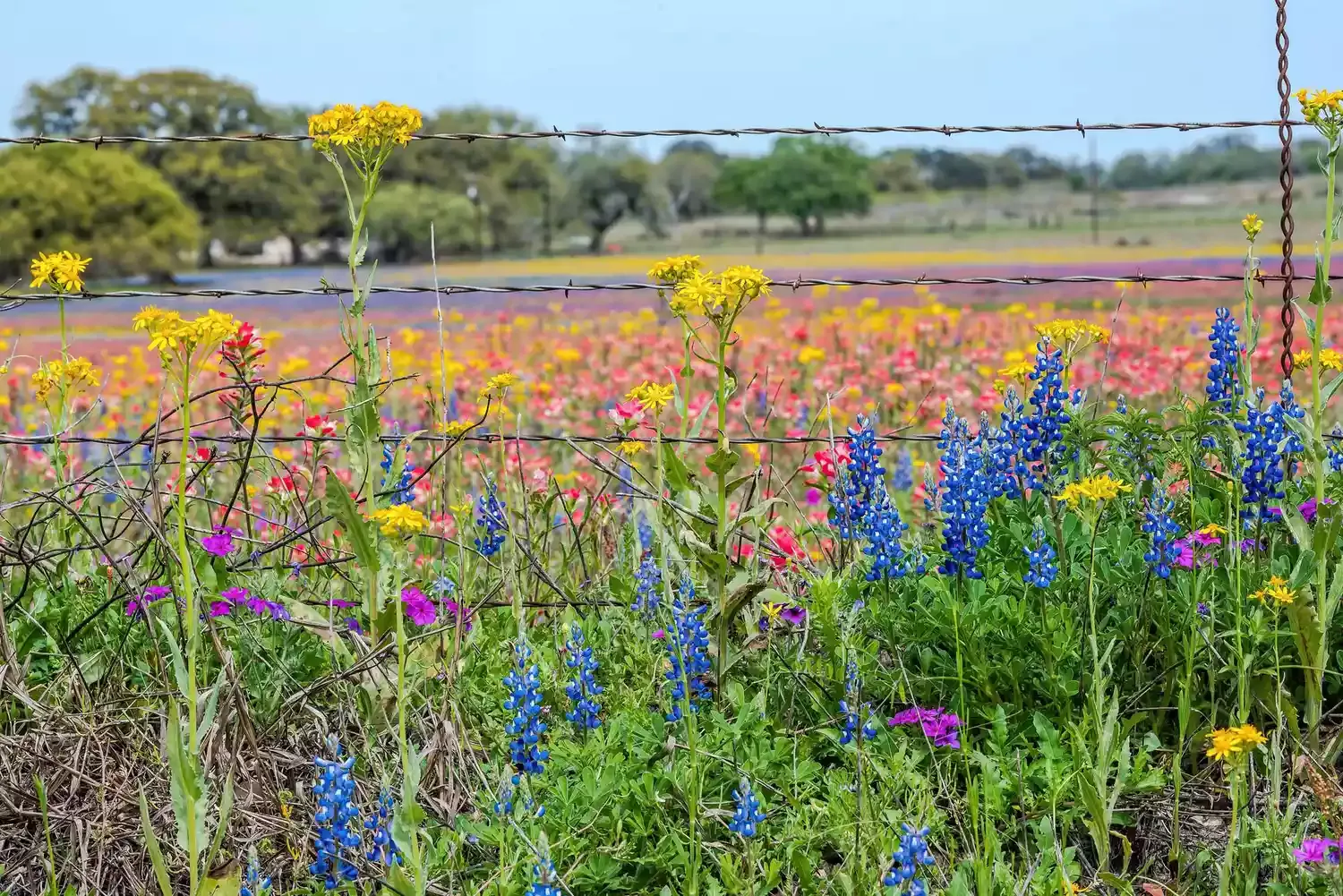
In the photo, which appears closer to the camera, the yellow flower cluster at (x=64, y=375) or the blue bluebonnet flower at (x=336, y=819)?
the blue bluebonnet flower at (x=336, y=819)

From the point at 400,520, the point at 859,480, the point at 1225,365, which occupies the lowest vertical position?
the point at 859,480

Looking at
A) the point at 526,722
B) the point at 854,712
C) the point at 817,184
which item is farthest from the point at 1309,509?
the point at 817,184

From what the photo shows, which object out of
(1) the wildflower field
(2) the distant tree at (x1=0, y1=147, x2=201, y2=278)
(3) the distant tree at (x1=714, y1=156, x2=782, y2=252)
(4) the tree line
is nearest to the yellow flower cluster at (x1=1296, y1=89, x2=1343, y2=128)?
(1) the wildflower field

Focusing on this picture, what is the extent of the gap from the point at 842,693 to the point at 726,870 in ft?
2.09

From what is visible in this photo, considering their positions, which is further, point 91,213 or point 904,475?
point 91,213

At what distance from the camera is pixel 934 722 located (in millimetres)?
2424

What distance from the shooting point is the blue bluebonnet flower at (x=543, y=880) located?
74.3 inches

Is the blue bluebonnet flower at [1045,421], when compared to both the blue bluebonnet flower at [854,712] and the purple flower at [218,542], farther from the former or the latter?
the purple flower at [218,542]

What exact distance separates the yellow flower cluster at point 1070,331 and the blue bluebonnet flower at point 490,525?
1.38 meters

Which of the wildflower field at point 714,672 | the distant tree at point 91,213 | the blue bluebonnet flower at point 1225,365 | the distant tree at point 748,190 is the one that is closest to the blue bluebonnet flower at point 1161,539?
the wildflower field at point 714,672

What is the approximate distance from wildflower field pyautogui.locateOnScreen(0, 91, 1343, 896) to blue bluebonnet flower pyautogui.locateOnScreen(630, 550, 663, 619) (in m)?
0.01

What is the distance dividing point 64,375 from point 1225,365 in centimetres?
274

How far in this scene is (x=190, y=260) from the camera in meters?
42.3

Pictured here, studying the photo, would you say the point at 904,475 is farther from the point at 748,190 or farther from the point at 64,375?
the point at 748,190
